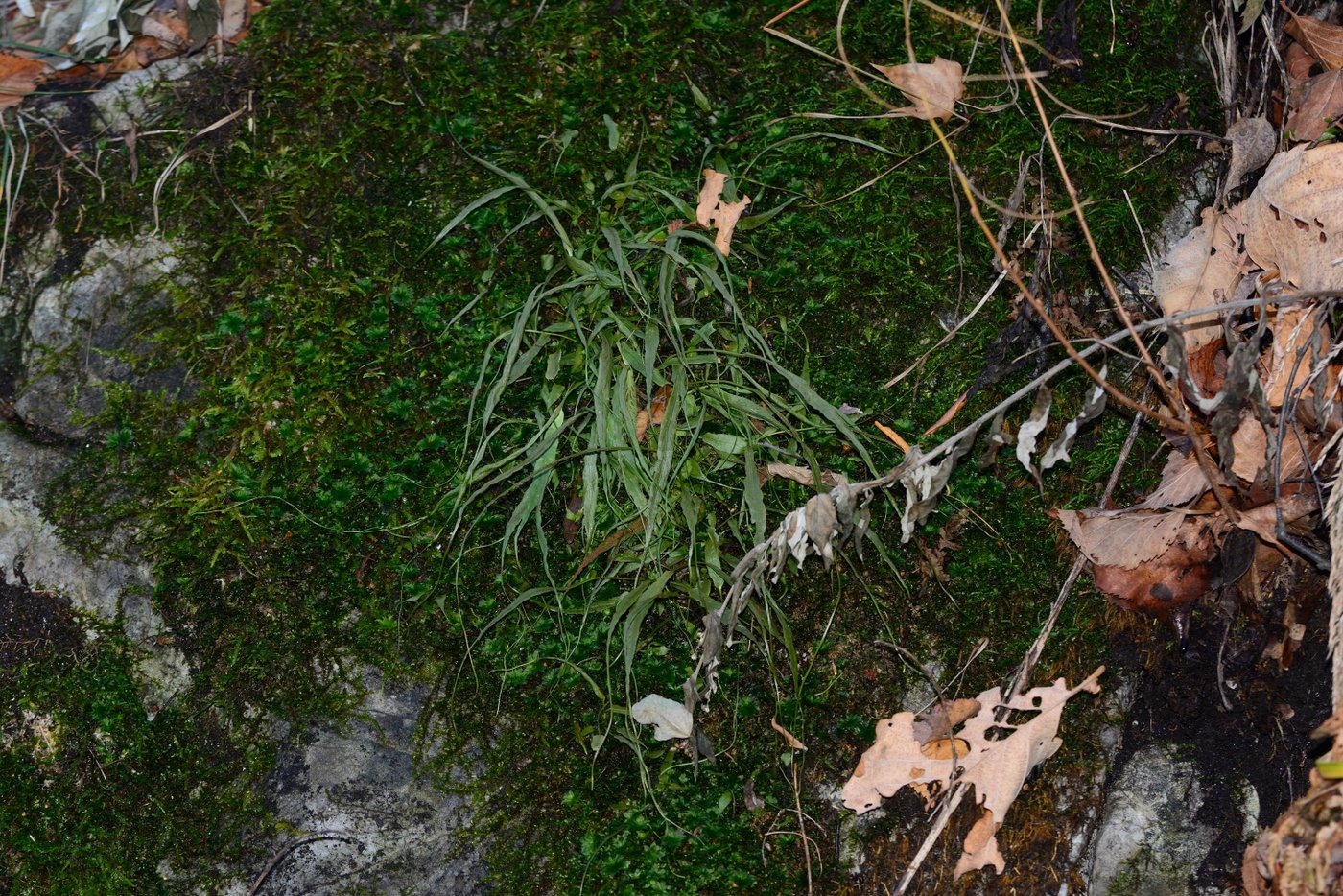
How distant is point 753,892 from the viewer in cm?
Result: 246

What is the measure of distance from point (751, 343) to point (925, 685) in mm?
1107

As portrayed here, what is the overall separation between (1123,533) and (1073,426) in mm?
344

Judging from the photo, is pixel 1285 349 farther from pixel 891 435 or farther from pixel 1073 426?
pixel 891 435

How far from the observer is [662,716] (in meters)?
2.46

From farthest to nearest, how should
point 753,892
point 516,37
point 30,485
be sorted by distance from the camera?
point 516,37 < point 30,485 < point 753,892

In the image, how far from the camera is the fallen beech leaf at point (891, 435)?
257cm

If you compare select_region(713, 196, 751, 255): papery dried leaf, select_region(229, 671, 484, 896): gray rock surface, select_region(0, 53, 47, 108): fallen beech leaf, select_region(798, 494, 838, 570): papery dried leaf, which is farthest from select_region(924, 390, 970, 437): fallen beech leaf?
select_region(0, 53, 47, 108): fallen beech leaf

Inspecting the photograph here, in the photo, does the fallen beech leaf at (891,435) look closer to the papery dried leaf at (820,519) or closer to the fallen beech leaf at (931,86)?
the papery dried leaf at (820,519)

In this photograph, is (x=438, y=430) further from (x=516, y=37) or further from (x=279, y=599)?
(x=516, y=37)

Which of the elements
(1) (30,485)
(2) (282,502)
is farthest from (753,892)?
(1) (30,485)

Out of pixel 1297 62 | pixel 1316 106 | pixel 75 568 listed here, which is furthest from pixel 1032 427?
pixel 75 568

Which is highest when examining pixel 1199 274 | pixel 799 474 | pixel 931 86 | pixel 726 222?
pixel 931 86

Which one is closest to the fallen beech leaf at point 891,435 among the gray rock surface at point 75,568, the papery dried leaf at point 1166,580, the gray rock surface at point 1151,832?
the papery dried leaf at point 1166,580

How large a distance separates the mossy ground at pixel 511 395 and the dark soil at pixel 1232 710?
185 millimetres
